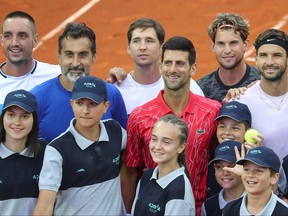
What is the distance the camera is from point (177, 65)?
9758mm

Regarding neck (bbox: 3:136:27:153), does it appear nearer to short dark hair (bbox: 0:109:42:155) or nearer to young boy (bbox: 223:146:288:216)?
short dark hair (bbox: 0:109:42:155)

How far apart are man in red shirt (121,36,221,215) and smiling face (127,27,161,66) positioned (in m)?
0.58

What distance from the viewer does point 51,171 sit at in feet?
28.9

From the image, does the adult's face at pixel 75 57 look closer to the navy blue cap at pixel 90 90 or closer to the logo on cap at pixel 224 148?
the navy blue cap at pixel 90 90

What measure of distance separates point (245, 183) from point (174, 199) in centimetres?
66

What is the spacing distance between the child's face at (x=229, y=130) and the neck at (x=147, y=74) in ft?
3.84

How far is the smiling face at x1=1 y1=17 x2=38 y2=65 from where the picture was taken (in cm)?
1068

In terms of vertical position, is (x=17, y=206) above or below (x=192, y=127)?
below

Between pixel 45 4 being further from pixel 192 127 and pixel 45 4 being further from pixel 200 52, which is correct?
pixel 192 127

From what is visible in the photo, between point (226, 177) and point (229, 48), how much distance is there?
2.02 metres

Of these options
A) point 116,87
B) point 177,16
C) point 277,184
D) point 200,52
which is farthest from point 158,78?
point 177,16

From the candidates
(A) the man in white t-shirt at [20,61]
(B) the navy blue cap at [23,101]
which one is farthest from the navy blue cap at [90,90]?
(A) the man in white t-shirt at [20,61]

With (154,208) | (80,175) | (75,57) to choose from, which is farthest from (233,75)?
(80,175)

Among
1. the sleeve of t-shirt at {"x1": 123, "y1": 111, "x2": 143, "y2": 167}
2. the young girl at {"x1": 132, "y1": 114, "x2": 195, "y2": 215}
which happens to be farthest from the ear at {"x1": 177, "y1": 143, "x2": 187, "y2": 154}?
the sleeve of t-shirt at {"x1": 123, "y1": 111, "x2": 143, "y2": 167}
